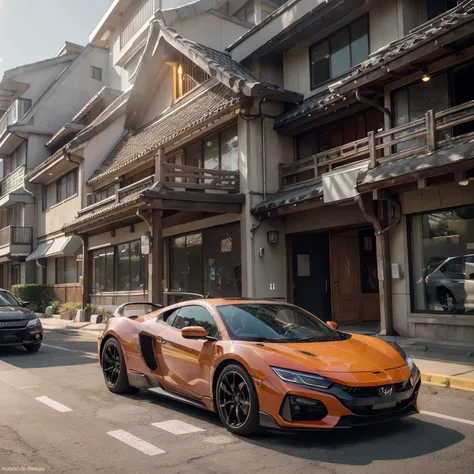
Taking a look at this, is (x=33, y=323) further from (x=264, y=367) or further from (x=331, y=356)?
(x=331, y=356)

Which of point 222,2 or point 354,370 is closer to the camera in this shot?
point 354,370

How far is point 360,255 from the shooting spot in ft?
53.1

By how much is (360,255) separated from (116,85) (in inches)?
794

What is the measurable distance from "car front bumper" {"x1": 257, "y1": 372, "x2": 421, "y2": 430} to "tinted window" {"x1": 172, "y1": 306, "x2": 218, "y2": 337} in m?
1.22

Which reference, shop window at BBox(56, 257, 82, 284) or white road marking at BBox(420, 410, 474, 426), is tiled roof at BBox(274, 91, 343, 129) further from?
shop window at BBox(56, 257, 82, 284)

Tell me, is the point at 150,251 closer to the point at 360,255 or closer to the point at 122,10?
the point at 360,255

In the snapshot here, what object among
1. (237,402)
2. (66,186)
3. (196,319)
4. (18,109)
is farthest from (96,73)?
(237,402)

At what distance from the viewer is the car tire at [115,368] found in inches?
287

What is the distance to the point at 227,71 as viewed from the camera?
16.0m

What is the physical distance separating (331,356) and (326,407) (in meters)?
0.61

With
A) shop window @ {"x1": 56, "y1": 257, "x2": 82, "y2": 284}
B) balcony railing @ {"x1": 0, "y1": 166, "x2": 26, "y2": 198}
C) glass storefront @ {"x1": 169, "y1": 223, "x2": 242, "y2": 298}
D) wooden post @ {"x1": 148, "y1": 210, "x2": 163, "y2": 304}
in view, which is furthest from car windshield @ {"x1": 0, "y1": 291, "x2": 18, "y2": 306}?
balcony railing @ {"x1": 0, "y1": 166, "x2": 26, "y2": 198}

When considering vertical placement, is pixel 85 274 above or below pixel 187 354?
above

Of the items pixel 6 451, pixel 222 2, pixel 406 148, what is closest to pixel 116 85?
pixel 222 2

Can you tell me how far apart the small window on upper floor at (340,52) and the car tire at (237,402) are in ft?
37.4
